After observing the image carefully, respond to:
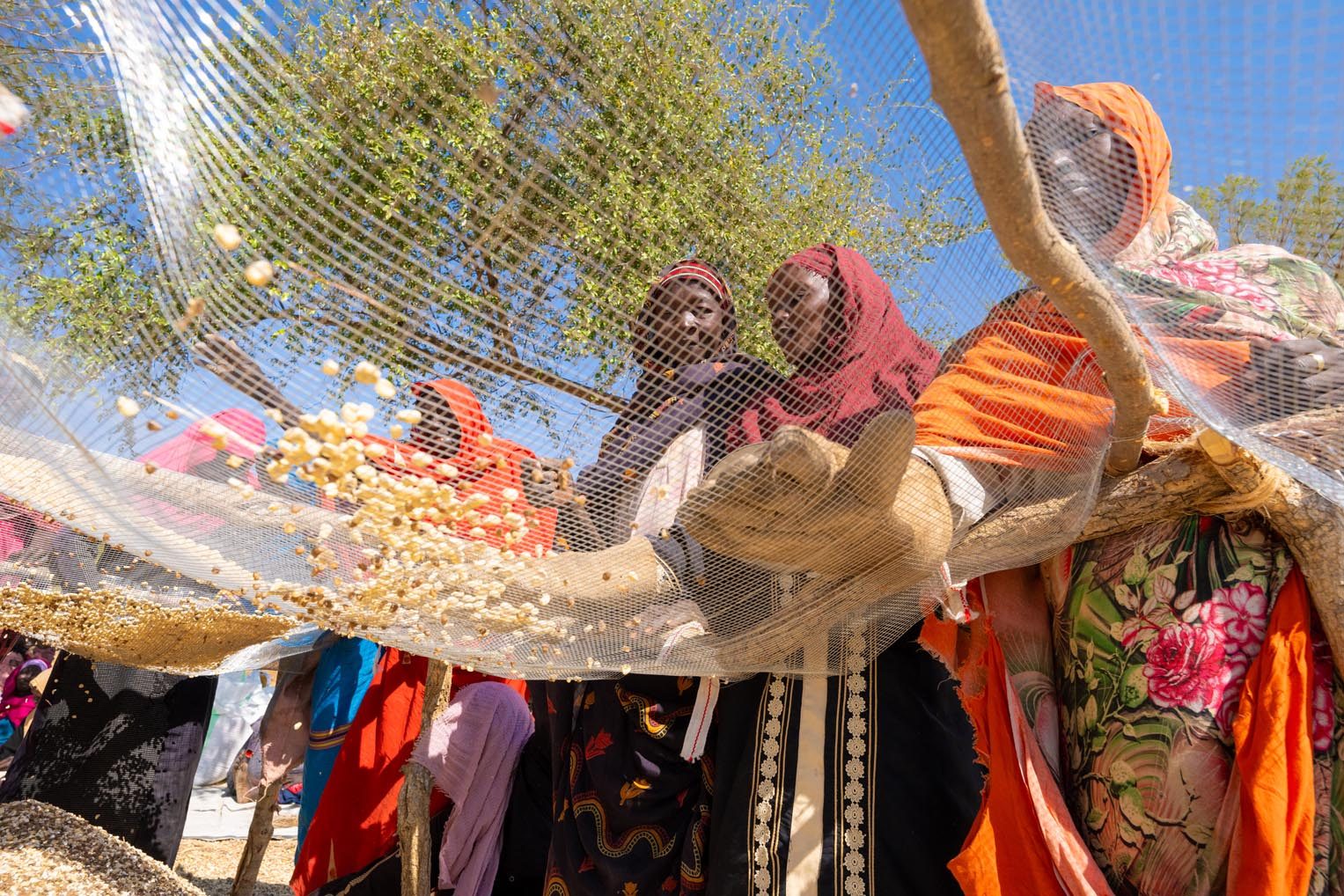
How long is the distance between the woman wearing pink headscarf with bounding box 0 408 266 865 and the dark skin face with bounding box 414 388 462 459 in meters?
2.70

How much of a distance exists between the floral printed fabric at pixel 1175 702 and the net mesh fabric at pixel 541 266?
0.14 m

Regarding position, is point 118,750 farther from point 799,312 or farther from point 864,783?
point 799,312

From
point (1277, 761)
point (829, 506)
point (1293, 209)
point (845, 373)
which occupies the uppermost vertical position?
point (1293, 209)

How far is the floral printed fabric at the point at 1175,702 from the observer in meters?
1.19

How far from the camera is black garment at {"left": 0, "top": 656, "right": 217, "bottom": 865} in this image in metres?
3.24

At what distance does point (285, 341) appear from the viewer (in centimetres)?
115

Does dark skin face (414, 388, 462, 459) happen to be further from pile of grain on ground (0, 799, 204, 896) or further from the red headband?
pile of grain on ground (0, 799, 204, 896)

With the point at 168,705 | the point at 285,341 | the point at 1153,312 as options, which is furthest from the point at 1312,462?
the point at 168,705

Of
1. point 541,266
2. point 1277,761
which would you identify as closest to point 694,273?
point 541,266

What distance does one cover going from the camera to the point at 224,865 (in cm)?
523

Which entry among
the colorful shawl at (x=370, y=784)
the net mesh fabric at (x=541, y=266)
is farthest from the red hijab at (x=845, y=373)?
the colorful shawl at (x=370, y=784)

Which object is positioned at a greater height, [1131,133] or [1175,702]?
[1131,133]

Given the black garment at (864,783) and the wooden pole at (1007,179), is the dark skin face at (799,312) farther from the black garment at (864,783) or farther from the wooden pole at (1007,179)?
the black garment at (864,783)

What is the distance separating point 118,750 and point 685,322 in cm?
312
